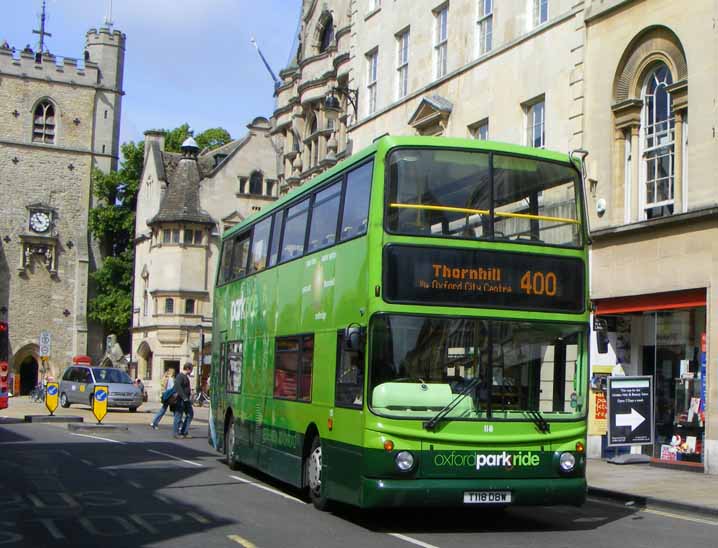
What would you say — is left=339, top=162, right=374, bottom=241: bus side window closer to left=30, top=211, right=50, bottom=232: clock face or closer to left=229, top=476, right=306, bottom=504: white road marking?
left=229, top=476, right=306, bottom=504: white road marking

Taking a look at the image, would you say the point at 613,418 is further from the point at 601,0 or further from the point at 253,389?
the point at 601,0

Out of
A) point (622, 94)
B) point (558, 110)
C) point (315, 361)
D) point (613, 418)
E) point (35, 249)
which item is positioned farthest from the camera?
point (35, 249)

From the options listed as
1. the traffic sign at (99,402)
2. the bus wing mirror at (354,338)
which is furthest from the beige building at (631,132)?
the traffic sign at (99,402)

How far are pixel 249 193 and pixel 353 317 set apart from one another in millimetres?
52362

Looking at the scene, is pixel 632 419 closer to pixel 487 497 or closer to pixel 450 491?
pixel 487 497

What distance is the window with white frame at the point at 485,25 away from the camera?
27.6m

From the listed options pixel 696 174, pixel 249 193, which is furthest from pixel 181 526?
pixel 249 193

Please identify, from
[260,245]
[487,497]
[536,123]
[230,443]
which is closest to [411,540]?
[487,497]

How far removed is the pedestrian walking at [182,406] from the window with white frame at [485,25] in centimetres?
1110

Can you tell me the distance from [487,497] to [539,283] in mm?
2331

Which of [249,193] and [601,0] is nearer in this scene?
[601,0]

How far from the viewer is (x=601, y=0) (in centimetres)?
2278

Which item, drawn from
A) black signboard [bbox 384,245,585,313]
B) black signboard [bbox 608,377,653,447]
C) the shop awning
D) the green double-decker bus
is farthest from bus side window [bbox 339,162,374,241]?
black signboard [bbox 608,377,653,447]

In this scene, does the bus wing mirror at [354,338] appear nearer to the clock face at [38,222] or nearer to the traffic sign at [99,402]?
the traffic sign at [99,402]
